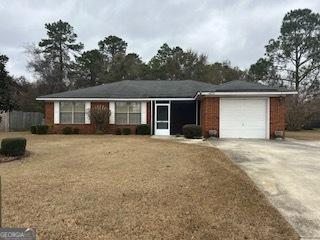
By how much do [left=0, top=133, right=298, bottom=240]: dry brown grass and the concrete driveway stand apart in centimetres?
28

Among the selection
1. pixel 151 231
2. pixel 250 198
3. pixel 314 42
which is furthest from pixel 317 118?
pixel 151 231

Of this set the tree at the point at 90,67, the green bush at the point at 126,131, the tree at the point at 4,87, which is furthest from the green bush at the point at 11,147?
the tree at the point at 90,67

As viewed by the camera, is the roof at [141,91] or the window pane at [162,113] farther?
the roof at [141,91]

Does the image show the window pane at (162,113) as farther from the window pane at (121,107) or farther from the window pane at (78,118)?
the window pane at (78,118)

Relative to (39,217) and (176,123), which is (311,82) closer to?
(176,123)

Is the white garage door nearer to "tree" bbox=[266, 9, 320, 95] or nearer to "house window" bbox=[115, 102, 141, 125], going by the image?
"house window" bbox=[115, 102, 141, 125]

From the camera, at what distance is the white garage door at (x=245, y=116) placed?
66.5 feet

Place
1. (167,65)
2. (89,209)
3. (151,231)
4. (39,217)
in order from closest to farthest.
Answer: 1. (151,231)
2. (39,217)
3. (89,209)
4. (167,65)

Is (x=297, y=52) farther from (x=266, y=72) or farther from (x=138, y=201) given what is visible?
(x=138, y=201)

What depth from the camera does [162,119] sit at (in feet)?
81.4

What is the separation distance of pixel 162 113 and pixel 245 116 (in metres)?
6.38

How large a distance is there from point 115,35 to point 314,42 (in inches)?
1032

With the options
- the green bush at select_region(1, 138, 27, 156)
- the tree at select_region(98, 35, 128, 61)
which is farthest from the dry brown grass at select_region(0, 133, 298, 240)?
the tree at select_region(98, 35, 128, 61)

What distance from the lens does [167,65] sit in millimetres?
47406
